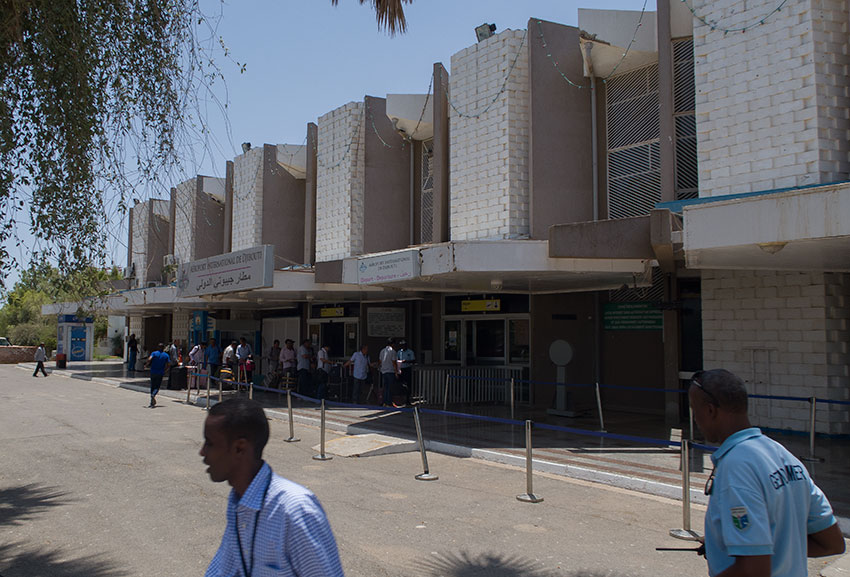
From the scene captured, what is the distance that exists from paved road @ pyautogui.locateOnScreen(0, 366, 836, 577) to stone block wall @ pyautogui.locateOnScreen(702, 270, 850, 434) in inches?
209

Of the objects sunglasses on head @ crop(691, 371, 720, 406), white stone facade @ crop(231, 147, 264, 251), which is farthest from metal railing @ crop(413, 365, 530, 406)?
sunglasses on head @ crop(691, 371, 720, 406)

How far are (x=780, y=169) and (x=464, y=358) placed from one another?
10813mm

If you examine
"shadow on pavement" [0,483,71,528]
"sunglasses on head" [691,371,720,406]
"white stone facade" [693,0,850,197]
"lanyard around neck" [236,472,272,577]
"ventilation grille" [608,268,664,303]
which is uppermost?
"white stone facade" [693,0,850,197]

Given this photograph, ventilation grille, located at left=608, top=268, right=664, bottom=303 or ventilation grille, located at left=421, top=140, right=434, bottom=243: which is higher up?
ventilation grille, located at left=421, top=140, right=434, bottom=243

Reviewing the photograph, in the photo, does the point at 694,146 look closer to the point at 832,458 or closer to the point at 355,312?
the point at 832,458

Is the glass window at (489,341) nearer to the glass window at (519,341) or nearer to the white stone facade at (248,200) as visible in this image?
the glass window at (519,341)

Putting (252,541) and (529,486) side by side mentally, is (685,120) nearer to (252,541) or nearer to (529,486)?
(529,486)

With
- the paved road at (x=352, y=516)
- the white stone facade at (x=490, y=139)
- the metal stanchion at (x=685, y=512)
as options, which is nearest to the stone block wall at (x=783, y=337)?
the white stone facade at (x=490, y=139)

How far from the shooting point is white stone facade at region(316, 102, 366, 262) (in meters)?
21.4

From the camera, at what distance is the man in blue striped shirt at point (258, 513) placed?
238 cm

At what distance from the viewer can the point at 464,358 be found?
65.4ft

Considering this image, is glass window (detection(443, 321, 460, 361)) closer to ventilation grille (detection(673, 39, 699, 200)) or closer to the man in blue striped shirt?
ventilation grille (detection(673, 39, 699, 200))

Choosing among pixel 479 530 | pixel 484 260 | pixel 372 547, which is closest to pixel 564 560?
pixel 479 530

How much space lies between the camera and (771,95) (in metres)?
11.3
